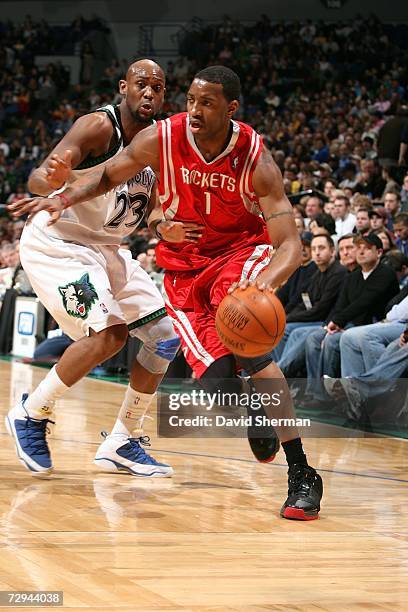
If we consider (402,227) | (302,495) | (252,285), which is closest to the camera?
(252,285)

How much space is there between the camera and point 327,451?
19.4 feet

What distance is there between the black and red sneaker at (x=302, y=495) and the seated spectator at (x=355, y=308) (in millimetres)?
3324

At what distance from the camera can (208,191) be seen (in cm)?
429

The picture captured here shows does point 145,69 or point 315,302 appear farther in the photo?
point 315,302

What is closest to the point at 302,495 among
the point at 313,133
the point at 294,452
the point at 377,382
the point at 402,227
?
the point at 294,452

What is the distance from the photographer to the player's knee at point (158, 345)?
4980 mm

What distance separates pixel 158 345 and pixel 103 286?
0.46 metres

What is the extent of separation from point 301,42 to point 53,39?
22.9 feet

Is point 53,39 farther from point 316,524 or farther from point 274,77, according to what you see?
point 316,524

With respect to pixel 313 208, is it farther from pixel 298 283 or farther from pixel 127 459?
pixel 127 459

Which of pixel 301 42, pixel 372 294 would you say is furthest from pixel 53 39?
pixel 372 294

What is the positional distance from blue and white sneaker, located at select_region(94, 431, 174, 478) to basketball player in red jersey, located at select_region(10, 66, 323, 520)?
2.59 feet

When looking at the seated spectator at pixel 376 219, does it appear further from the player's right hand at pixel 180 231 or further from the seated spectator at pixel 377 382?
the player's right hand at pixel 180 231

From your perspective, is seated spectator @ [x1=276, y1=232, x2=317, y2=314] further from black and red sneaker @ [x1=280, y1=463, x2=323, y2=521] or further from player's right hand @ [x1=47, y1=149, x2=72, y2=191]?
player's right hand @ [x1=47, y1=149, x2=72, y2=191]
